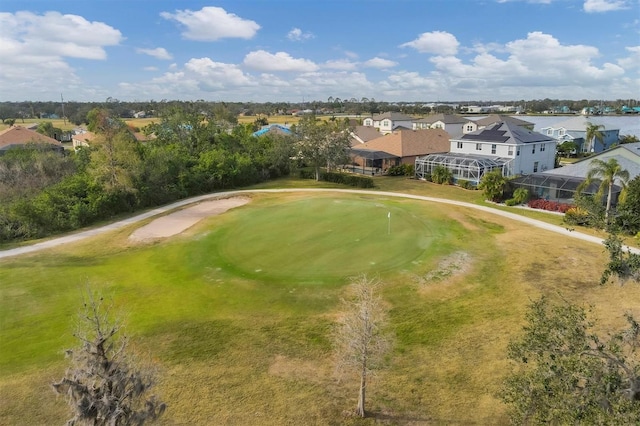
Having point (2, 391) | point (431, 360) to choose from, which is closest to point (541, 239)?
point (431, 360)

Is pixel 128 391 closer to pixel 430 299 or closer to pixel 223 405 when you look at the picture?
pixel 223 405

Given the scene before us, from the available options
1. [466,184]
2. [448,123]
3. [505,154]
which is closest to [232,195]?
[466,184]

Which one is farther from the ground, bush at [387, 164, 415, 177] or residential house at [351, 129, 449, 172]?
residential house at [351, 129, 449, 172]

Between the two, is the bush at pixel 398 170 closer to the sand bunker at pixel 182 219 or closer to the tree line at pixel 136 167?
the tree line at pixel 136 167

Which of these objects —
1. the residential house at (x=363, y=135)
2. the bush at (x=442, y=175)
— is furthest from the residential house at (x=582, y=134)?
the bush at (x=442, y=175)

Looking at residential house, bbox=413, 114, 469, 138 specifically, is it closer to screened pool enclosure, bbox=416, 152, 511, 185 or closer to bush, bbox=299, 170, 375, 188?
screened pool enclosure, bbox=416, 152, 511, 185

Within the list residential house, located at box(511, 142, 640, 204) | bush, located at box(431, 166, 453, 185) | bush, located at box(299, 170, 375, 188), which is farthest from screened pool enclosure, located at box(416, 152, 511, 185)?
bush, located at box(299, 170, 375, 188)

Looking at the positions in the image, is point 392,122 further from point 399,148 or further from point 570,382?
point 570,382
